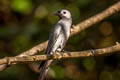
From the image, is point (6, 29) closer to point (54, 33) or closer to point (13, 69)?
point (13, 69)

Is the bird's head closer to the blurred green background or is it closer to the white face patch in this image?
the white face patch

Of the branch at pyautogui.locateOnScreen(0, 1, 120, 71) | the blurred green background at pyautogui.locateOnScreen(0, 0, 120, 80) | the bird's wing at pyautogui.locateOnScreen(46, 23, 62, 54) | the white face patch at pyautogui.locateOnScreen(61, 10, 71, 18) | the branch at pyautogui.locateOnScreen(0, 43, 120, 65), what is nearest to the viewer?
the branch at pyautogui.locateOnScreen(0, 43, 120, 65)

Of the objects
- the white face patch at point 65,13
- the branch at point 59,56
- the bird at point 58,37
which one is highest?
the white face patch at point 65,13

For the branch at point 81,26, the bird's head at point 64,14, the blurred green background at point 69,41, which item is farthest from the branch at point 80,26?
the blurred green background at point 69,41

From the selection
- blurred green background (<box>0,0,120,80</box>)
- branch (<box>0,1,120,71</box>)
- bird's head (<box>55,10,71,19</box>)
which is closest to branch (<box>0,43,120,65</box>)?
branch (<box>0,1,120,71</box>)

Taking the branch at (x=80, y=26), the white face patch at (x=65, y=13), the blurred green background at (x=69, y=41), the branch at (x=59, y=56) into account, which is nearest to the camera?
the branch at (x=59, y=56)

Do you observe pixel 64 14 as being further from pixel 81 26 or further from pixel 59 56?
pixel 59 56

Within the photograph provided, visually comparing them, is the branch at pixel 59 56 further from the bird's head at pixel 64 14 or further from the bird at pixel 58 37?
the bird's head at pixel 64 14

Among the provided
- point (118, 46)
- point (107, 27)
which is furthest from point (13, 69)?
point (118, 46)

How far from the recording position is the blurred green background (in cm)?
771

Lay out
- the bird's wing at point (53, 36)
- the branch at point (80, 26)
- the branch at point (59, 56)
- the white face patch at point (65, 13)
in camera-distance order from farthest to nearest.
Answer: the white face patch at point (65, 13) → the bird's wing at point (53, 36) → the branch at point (80, 26) → the branch at point (59, 56)

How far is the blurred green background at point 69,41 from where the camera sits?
7.71 metres

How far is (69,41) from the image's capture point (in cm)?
782

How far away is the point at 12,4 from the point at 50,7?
23.7 inches
